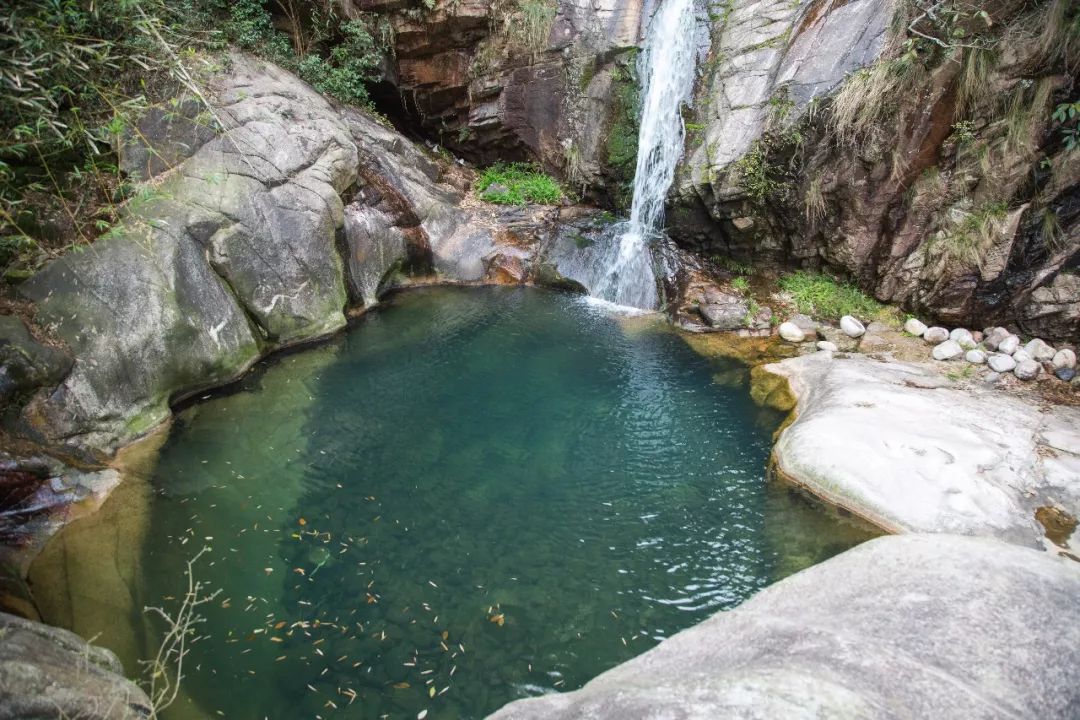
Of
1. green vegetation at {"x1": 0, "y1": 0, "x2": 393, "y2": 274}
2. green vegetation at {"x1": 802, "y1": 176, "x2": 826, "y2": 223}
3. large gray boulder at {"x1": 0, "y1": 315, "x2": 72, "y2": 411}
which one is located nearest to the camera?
green vegetation at {"x1": 0, "y1": 0, "x2": 393, "y2": 274}

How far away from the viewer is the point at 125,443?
242 inches

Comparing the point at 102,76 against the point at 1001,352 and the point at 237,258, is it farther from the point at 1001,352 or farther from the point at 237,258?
the point at 1001,352

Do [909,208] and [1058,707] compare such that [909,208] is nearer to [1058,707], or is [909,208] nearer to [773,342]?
[773,342]

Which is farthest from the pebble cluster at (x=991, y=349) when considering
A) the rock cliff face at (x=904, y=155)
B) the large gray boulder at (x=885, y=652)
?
the large gray boulder at (x=885, y=652)

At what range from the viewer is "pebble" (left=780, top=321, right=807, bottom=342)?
29.6 ft

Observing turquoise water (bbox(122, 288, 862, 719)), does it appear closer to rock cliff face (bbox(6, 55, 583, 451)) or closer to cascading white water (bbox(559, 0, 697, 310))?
rock cliff face (bbox(6, 55, 583, 451))

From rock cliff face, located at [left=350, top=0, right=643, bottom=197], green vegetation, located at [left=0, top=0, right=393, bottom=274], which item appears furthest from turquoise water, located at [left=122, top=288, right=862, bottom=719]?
rock cliff face, located at [left=350, top=0, right=643, bottom=197]

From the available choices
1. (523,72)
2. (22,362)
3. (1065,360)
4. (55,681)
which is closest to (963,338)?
(1065,360)

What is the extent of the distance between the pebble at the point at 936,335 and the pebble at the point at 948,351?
0.28 m

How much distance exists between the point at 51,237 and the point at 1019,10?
39.0 feet

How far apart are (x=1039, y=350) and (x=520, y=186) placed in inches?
373

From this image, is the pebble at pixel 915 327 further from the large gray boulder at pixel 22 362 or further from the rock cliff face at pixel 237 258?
the large gray boulder at pixel 22 362

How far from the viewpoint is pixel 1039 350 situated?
7.35m

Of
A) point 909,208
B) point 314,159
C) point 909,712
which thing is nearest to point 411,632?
point 909,712
